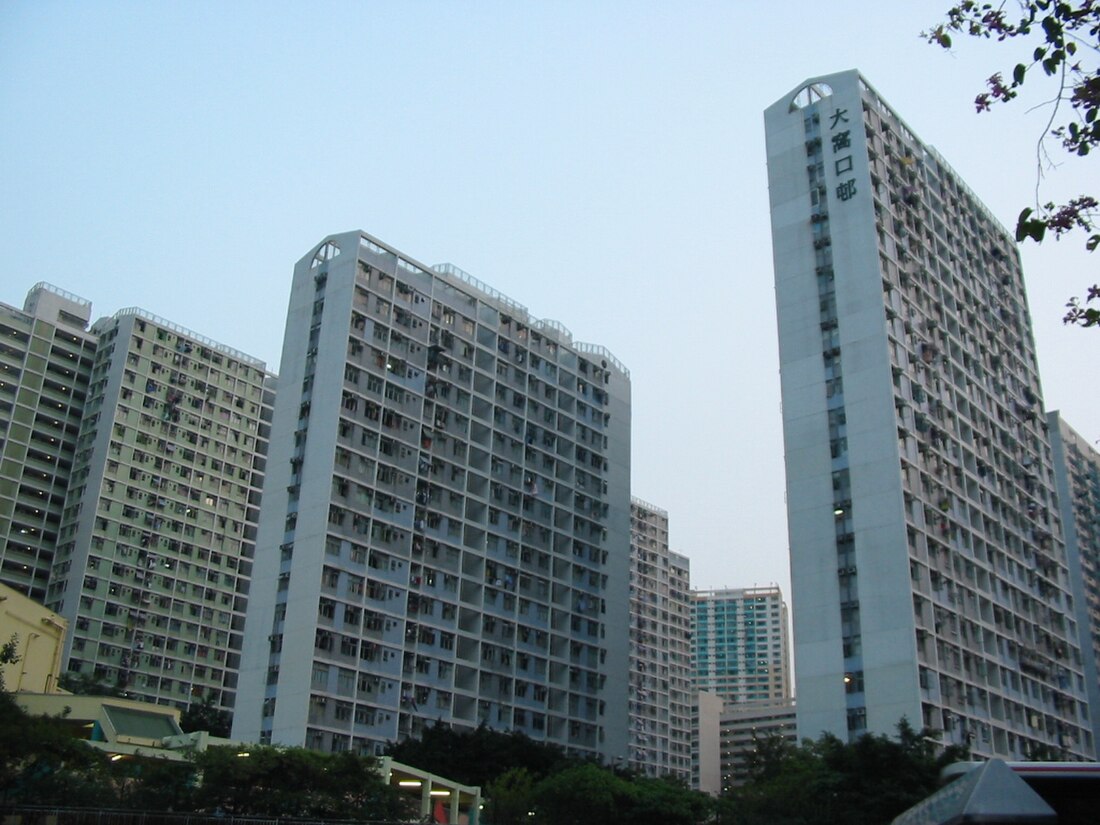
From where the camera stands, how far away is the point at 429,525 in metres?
79.0

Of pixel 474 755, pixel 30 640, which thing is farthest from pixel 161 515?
pixel 30 640

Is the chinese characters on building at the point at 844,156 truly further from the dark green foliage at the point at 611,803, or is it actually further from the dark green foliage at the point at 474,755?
the dark green foliage at the point at 474,755

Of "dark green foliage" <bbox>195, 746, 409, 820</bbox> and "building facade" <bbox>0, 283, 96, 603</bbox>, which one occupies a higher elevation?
"building facade" <bbox>0, 283, 96, 603</bbox>

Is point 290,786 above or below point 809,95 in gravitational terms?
below

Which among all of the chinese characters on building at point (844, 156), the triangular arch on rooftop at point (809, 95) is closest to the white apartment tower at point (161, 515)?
the triangular arch on rooftop at point (809, 95)

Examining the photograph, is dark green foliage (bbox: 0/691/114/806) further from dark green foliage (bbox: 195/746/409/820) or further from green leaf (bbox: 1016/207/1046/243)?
green leaf (bbox: 1016/207/1046/243)

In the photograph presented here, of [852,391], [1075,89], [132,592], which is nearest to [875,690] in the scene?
[852,391]

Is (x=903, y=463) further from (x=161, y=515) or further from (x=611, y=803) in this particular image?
(x=161, y=515)

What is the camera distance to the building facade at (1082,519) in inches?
4203

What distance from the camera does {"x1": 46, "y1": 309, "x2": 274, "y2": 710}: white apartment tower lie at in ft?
A: 334

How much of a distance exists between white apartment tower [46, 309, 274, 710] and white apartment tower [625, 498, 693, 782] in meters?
48.6

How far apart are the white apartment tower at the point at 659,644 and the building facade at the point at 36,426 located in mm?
64470

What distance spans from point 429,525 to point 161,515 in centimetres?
4147

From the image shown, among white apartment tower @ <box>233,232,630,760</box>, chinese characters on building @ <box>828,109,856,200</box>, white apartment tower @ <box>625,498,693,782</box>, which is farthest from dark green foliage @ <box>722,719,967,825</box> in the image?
white apartment tower @ <box>625,498,693,782</box>
